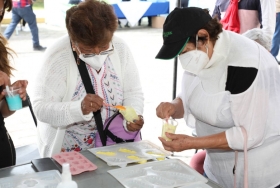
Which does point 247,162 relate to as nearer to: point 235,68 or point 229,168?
point 229,168

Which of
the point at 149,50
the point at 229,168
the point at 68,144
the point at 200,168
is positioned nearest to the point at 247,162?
the point at 229,168

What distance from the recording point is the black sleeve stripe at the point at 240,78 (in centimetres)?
166

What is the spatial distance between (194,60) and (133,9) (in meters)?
9.13

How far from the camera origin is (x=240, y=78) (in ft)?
5.53

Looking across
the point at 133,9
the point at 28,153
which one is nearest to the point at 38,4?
the point at 133,9

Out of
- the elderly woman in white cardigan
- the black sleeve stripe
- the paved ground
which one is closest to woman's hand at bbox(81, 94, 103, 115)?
the elderly woman in white cardigan

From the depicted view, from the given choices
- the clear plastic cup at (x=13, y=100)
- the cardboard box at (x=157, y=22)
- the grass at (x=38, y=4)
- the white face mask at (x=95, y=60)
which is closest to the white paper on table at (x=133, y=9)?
the cardboard box at (x=157, y=22)

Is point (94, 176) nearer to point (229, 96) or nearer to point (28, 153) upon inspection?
point (229, 96)

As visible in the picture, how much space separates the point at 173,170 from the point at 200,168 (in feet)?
2.40

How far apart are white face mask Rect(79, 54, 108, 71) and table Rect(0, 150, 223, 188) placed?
1.79 ft

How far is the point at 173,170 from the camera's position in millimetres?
1770

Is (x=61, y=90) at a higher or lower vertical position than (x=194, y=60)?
lower

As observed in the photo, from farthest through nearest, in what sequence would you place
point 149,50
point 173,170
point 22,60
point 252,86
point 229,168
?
1. point 149,50
2. point 22,60
3. point 229,168
4. point 173,170
5. point 252,86

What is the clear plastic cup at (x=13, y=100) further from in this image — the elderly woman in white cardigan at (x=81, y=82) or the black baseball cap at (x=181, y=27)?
the black baseball cap at (x=181, y=27)
